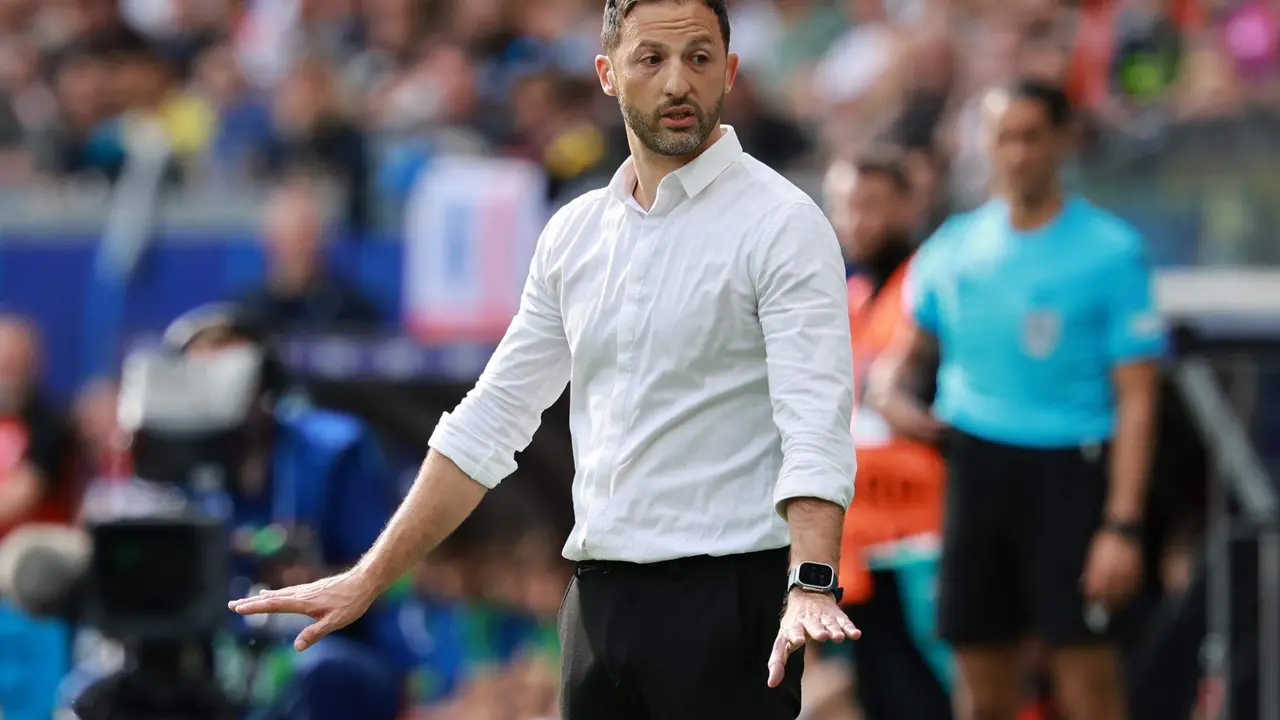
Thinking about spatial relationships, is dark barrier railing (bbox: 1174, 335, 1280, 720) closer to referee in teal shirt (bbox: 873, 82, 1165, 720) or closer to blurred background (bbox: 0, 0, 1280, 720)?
blurred background (bbox: 0, 0, 1280, 720)

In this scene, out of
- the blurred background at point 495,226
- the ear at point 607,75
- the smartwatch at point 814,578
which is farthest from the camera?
the blurred background at point 495,226

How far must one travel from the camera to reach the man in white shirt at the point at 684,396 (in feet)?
11.7

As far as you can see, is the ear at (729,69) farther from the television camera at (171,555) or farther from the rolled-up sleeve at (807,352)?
the television camera at (171,555)

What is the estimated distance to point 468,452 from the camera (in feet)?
12.7

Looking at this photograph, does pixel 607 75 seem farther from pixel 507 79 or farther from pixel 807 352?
pixel 507 79

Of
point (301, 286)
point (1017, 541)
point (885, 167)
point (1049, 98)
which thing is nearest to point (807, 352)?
point (1017, 541)

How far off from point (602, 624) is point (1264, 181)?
197 inches

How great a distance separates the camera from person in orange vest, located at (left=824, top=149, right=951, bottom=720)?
256 inches

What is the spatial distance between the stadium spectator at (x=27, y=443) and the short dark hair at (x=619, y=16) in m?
5.47

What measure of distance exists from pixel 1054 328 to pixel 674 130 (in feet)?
8.69

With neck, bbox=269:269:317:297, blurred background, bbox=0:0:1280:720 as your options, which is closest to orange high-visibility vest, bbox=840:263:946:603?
blurred background, bbox=0:0:1280:720

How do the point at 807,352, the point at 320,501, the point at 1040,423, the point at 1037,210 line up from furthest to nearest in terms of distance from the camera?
the point at 320,501
the point at 1037,210
the point at 1040,423
the point at 807,352

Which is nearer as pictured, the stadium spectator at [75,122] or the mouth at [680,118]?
the mouth at [680,118]

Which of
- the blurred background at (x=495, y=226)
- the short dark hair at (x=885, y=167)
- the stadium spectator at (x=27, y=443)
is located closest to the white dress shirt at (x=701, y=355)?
the short dark hair at (x=885, y=167)
